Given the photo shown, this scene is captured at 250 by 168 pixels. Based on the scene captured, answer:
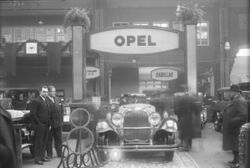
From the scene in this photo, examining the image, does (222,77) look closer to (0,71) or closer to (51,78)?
(51,78)

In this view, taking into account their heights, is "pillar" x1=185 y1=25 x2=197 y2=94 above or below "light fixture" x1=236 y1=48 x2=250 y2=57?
below

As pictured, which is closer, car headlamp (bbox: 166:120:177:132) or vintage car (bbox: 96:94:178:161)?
vintage car (bbox: 96:94:178:161)

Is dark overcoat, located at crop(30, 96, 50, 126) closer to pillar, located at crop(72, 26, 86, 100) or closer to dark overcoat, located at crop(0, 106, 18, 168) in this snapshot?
pillar, located at crop(72, 26, 86, 100)

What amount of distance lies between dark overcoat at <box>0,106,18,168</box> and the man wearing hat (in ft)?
22.3

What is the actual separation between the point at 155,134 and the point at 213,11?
71.7 feet

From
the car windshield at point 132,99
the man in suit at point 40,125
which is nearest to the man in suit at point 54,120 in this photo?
the man in suit at point 40,125

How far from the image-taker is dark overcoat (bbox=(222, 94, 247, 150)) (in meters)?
9.91

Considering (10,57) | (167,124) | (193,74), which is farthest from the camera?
(10,57)

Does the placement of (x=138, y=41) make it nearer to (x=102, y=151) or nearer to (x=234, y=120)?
(x=102, y=151)

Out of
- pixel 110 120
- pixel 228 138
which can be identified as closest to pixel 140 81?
pixel 110 120

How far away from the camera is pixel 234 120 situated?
9.90 m

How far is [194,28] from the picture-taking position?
1512cm

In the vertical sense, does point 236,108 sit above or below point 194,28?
below

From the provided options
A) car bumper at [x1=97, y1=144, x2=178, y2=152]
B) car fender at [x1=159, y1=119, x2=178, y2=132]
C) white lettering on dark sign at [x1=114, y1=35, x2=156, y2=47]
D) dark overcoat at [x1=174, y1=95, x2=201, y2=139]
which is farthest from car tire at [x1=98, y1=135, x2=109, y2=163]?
white lettering on dark sign at [x1=114, y1=35, x2=156, y2=47]
